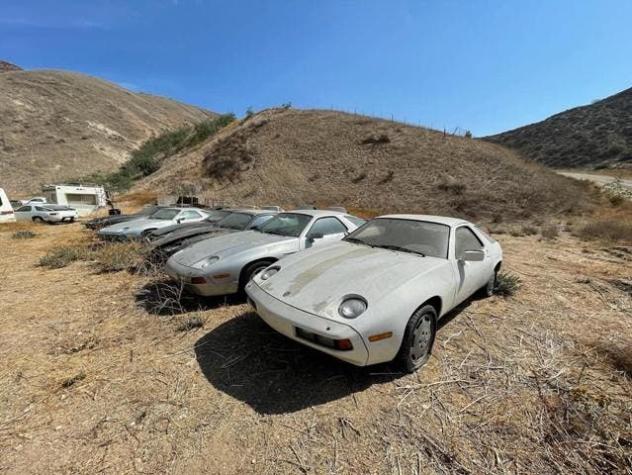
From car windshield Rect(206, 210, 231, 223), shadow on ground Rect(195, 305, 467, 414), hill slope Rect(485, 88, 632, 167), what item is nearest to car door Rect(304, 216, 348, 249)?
shadow on ground Rect(195, 305, 467, 414)

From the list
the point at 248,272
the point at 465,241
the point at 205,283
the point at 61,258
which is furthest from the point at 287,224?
the point at 61,258

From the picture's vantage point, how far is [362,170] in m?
21.5

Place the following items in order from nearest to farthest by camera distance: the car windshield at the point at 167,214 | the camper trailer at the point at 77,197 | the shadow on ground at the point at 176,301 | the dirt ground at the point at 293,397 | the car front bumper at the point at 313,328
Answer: the dirt ground at the point at 293,397, the car front bumper at the point at 313,328, the shadow on ground at the point at 176,301, the car windshield at the point at 167,214, the camper trailer at the point at 77,197

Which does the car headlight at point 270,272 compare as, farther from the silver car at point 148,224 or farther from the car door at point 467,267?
the silver car at point 148,224

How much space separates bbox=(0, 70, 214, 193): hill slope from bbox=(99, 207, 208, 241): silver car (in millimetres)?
35072

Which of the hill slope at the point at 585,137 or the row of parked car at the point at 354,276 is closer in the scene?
the row of parked car at the point at 354,276

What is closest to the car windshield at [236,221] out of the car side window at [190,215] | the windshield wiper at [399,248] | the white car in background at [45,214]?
the car side window at [190,215]

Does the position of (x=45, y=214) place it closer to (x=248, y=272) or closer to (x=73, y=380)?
(x=248, y=272)

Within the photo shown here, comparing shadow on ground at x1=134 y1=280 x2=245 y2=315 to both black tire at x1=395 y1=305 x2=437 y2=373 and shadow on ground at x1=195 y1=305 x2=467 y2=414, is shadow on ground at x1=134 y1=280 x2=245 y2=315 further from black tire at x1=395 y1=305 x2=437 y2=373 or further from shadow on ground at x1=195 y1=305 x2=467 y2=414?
black tire at x1=395 y1=305 x2=437 y2=373

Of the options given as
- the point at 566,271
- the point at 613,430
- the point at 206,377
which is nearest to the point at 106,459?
the point at 206,377

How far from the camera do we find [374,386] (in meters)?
2.52

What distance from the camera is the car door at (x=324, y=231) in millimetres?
4637

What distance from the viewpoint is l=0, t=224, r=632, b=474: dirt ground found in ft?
6.24

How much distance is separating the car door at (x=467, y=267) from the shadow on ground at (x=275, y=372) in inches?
49.5
